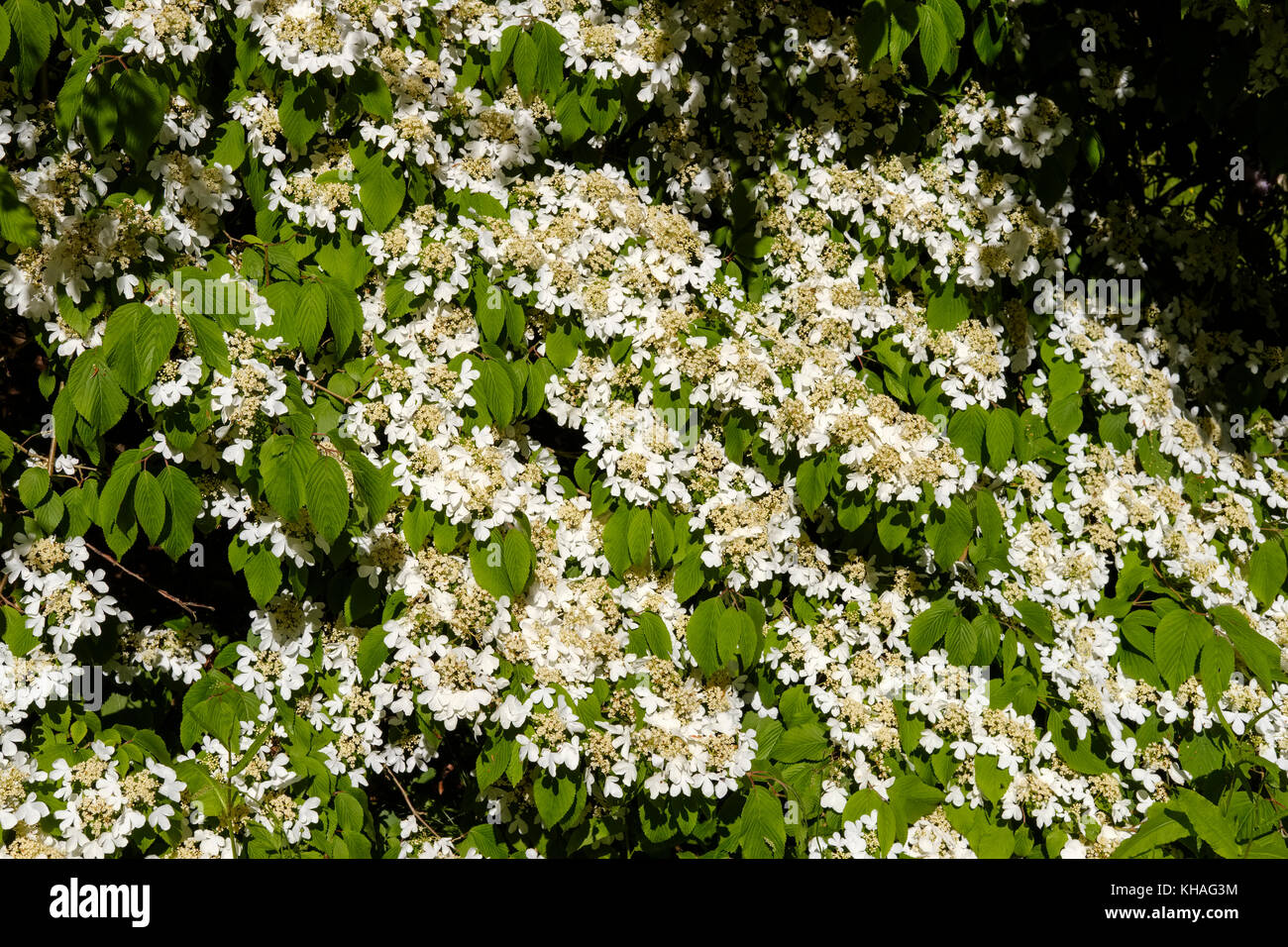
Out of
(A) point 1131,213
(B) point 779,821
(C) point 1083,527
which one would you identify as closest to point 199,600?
(B) point 779,821

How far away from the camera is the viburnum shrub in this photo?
7.32 feet

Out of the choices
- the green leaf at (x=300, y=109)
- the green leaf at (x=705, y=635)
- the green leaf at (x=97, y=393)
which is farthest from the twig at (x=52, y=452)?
the green leaf at (x=705, y=635)

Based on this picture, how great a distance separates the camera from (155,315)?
207cm

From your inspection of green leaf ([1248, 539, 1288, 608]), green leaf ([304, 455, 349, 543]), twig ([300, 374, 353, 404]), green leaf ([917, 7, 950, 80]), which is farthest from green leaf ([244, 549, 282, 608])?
green leaf ([1248, 539, 1288, 608])

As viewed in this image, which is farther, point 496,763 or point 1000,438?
point 1000,438

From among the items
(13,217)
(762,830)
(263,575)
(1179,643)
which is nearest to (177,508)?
(263,575)

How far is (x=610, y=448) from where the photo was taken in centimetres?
243

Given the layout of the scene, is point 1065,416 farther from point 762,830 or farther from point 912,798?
point 762,830

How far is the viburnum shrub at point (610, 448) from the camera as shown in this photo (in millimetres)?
2230

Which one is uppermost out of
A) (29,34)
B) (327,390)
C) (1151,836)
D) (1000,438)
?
(29,34)

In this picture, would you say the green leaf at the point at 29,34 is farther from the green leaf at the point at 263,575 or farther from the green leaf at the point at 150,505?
the green leaf at the point at 263,575

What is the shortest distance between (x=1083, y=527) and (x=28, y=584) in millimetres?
2738

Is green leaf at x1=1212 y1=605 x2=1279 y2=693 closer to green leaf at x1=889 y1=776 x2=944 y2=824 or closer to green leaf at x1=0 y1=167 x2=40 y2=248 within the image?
green leaf at x1=889 y1=776 x2=944 y2=824

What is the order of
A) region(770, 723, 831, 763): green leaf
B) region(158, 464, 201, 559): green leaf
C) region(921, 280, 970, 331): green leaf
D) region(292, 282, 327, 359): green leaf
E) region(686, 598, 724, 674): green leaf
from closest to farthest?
region(158, 464, 201, 559): green leaf → region(292, 282, 327, 359): green leaf → region(686, 598, 724, 674): green leaf → region(770, 723, 831, 763): green leaf → region(921, 280, 970, 331): green leaf
